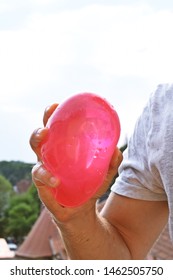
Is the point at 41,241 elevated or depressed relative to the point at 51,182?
depressed

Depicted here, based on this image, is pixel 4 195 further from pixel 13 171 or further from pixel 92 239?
pixel 92 239

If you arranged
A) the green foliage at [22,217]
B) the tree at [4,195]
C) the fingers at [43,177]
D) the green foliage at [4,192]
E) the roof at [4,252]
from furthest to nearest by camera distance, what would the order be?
the green foliage at [4,192] → the tree at [4,195] → the green foliage at [22,217] → the roof at [4,252] → the fingers at [43,177]

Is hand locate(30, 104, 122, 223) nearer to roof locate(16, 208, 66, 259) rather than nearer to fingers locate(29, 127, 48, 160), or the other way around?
fingers locate(29, 127, 48, 160)

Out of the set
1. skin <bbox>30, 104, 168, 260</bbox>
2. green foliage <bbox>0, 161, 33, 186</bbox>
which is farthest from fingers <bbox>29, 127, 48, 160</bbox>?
green foliage <bbox>0, 161, 33, 186</bbox>

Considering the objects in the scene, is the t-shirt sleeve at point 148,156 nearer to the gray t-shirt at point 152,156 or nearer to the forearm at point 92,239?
the gray t-shirt at point 152,156

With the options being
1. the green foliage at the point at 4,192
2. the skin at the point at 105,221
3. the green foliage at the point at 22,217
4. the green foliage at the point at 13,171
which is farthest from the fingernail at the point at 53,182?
the green foliage at the point at 4,192

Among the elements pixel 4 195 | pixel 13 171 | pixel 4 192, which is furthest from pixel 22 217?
pixel 4 192
